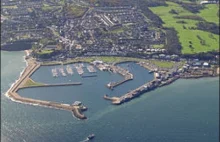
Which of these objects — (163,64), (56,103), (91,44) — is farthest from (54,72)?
(163,64)

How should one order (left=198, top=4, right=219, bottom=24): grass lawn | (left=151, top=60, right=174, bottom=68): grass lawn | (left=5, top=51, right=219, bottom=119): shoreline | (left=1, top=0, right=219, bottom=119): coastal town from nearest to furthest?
1. (left=5, top=51, right=219, bottom=119): shoreline
2. (left=1, top=0, right=219, bottom=119): coastal town
3. (left=151, top=60, right=174, bottom=68): grass lawn
4. (left=198, top=4, right=219, bottom=24): grass lawn

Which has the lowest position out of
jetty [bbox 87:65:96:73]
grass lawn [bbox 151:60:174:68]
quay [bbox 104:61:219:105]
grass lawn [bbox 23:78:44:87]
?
quay [bbox 104:61:219:105]

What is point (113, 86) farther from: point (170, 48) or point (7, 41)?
point (7, 41)

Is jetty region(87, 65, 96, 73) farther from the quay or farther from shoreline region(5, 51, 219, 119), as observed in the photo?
the quay

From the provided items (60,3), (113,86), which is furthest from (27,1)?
(113,86)

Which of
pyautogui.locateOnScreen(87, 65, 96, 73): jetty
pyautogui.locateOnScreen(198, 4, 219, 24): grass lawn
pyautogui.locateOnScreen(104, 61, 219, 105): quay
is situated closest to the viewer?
pyautogui.locateOnScreen(104, 61, 219, 105): quay

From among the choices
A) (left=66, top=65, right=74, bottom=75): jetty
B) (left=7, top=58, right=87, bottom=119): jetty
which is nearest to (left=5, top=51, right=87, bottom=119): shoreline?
(left=7, top=58, right=87, bottom=119): jetty
